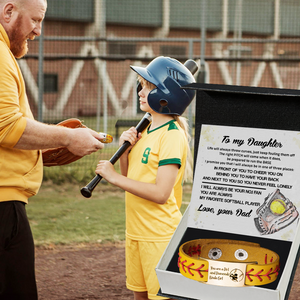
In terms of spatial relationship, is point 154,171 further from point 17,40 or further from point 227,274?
point 227,274

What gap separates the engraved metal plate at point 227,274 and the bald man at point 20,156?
1081 mm

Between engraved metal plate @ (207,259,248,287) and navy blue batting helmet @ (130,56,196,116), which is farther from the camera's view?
navy blue batting helmet @ (130,56,196,116)

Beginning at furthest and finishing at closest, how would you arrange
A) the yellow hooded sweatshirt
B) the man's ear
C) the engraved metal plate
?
the man's ear, the yellow hooded sweatshirt, the engraved metal plate

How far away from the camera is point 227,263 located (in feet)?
4.62

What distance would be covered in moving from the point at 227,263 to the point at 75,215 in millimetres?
4991

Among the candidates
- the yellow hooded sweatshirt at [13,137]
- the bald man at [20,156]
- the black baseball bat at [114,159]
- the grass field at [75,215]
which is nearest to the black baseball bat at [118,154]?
the black baseball bat at [114,159]

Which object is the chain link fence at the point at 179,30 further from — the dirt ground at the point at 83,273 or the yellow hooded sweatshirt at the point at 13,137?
the yellow hooded sweatshirt at the point at 13,137

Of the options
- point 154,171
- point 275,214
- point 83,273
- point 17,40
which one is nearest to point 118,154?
point 154,171

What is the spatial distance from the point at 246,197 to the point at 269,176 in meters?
0.10

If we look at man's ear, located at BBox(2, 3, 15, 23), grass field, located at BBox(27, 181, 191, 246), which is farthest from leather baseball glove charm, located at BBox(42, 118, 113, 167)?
grass field, located at BBox(27, 181, 191, 246)

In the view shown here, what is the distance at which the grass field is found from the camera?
530 centimetres

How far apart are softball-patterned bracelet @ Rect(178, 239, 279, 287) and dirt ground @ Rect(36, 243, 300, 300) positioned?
7.37 ft

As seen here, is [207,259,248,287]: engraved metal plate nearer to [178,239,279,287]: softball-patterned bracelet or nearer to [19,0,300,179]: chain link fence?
[178,239,279,287]: softball-patterned bracelet

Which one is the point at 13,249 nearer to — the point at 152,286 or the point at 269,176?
the point at 152,286
